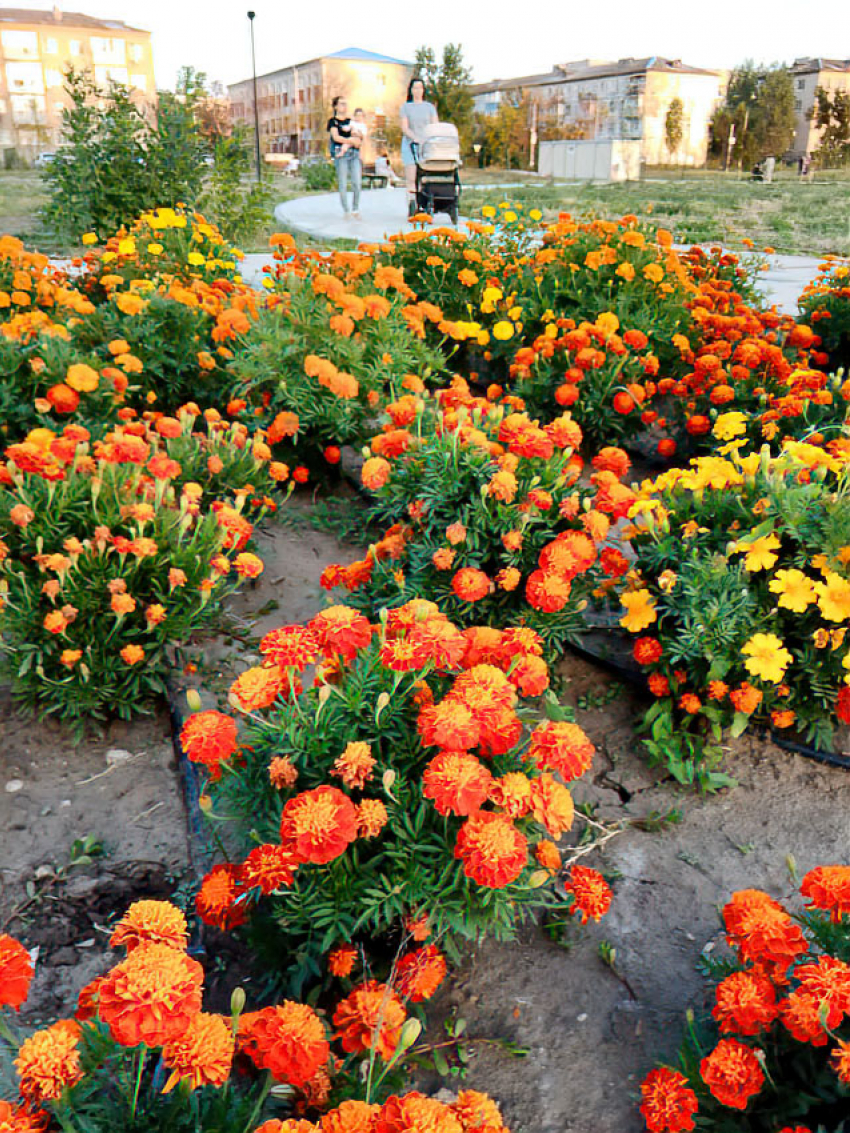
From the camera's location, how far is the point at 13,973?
43.9 inches

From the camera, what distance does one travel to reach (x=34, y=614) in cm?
246

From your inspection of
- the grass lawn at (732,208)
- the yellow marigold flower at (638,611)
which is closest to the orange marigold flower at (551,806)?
the yellow marigold flower at (638,611)

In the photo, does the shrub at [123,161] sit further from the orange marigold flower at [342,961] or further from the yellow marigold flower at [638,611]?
the orange marigold flower at [342,961]

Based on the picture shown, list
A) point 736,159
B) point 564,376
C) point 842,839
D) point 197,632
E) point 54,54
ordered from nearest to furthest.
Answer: point 842,839, point 197,632, point 564,376, point 736,159, point 54,54

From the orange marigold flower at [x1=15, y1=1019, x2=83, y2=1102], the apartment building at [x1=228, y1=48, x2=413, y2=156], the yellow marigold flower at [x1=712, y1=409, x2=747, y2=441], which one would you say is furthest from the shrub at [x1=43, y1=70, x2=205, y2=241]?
the apartment building at [x1=228, y1=48, x2=413, y2=156]

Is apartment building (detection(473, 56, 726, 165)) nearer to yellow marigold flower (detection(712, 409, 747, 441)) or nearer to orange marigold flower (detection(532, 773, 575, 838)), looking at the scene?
yellow marigold flower (detection(712, 409, 747, 441))

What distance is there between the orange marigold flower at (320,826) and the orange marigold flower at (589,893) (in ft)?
2.03

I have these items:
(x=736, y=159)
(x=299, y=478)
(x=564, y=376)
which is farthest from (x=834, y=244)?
(x=736, y=159)

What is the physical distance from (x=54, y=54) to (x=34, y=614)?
61.9m

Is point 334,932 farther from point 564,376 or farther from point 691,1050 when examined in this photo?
point 564,376

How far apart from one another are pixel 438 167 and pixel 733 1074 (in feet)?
36.8

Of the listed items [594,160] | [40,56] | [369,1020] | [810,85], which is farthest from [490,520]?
[40,56]

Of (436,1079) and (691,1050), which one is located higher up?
(691,1050)

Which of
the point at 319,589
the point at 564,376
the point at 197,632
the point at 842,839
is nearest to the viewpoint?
the point at 842,839
